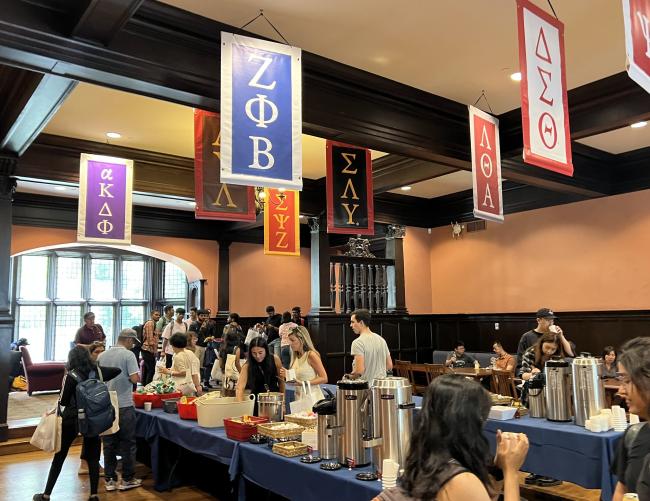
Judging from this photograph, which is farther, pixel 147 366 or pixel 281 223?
pixel 147 366

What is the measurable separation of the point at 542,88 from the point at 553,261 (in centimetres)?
647

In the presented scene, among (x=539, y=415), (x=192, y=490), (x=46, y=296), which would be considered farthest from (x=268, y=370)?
(x=46, y=296)

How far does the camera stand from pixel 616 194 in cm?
883

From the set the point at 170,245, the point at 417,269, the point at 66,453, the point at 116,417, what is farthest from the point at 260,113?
the point at 170,245

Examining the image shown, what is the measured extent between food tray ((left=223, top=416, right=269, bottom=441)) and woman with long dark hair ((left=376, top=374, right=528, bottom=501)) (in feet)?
7.31

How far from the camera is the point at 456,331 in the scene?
37.3 ft

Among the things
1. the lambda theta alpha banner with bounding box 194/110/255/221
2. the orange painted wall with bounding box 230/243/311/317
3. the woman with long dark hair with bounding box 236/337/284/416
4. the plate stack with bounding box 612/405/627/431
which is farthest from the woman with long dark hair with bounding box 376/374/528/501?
the orange painted wall with bounding box 230/243/311/317

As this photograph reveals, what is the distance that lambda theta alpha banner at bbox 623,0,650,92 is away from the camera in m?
2.60

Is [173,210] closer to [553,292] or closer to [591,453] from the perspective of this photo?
[553,292]

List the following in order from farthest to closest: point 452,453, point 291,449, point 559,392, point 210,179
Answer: point 210,179 < point 559,392 < point 291,449 < point 452,453

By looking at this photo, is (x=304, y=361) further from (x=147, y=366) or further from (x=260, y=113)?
(x=147, y=366)

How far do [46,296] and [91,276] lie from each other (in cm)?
129

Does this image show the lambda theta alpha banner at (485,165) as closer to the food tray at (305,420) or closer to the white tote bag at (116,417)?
the food tray at (305,420)

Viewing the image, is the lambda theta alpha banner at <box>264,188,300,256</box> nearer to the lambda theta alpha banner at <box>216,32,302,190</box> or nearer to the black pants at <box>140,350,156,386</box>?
the black pants at <box>140,350,156,386</box>
